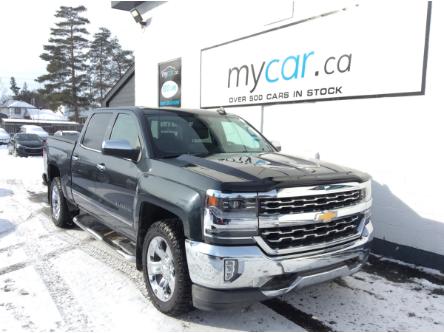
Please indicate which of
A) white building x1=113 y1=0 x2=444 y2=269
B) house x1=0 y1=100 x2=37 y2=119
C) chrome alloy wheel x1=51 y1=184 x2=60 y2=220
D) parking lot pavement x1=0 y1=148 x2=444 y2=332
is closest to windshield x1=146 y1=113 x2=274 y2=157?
parking lot pavement x1=0 y1=148 x2=444 y2=332

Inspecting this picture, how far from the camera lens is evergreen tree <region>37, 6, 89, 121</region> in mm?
41156

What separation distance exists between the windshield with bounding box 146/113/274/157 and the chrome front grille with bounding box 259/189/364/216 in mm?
1176

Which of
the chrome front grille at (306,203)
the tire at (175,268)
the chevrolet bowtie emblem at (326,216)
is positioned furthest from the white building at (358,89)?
the tire at (175,268)

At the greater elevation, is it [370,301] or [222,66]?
[222,66]

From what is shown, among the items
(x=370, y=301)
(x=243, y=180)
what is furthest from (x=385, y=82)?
(x=243, y=180)

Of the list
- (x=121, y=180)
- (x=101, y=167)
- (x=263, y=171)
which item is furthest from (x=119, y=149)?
(x=263, y=171)

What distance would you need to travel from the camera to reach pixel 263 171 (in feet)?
10.3

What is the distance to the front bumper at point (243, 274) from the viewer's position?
278cm

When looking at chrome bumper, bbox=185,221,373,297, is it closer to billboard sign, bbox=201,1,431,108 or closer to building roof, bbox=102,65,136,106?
billboard sign, bbox=201,1,431,108

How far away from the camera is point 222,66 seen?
8.10 m

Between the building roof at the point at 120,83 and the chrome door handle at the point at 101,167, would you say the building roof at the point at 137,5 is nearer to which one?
the building roof at the point at 120,83

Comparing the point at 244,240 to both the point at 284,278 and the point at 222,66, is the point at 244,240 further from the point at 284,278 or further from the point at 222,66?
the point at 222,66

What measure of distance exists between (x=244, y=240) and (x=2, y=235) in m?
4.34

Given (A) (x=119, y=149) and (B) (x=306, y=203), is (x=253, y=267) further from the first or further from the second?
(A) (x=119, y=149)
